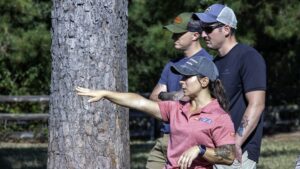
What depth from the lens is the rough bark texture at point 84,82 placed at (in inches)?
240

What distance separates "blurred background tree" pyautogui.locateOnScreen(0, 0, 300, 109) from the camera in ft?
56.6

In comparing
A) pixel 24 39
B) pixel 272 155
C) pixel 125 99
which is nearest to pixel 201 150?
pixel 125 99

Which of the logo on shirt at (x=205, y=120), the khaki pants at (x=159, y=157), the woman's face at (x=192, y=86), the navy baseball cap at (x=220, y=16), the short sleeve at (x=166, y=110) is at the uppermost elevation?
the navy baseball cap at (x=220, y=16)

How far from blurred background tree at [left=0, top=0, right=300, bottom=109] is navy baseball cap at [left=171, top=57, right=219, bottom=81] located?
28.0ft

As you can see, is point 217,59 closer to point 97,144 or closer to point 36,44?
point 97,144

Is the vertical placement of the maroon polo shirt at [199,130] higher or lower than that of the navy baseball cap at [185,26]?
lower

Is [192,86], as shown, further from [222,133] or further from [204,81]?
[222,133]

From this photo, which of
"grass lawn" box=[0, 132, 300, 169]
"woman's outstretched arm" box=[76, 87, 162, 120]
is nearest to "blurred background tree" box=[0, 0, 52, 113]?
"grass lawn" box=[0, 132, 300, 169]

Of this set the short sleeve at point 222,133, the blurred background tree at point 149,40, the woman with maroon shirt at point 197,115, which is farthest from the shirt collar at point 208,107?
the blurred background tree at point 149,40

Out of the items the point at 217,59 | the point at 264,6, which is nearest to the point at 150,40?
the point at 264,6

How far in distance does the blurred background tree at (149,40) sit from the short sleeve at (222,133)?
8.77m

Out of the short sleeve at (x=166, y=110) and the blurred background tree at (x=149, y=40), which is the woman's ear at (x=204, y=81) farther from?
the blurred background tree at (x=149, y=40)

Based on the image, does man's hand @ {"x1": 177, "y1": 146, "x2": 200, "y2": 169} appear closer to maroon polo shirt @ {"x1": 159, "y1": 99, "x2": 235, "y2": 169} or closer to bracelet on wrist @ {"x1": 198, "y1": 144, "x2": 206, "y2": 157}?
bracelet on wrist @ {"x1": 198, "y1": 144, "x2": 206, "y2": 157}

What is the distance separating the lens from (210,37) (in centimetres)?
635
